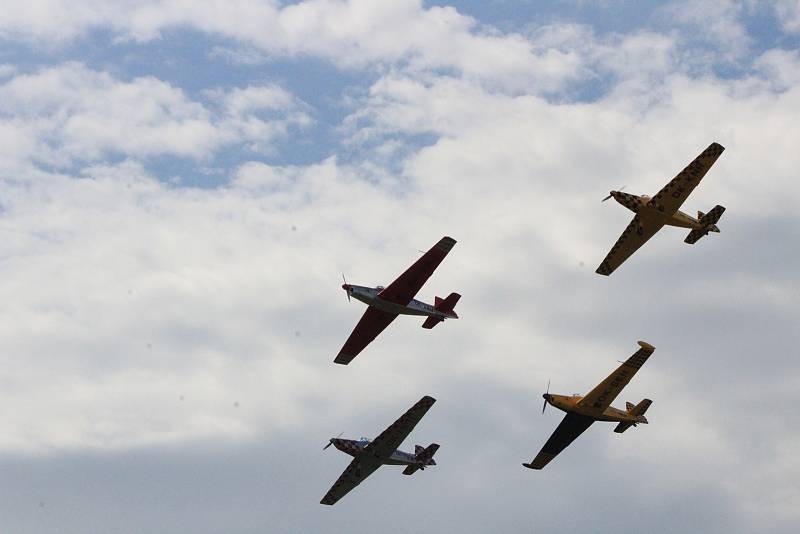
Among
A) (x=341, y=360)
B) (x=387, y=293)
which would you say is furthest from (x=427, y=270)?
(x=341, y=360)

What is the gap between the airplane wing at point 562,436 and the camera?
78188mm

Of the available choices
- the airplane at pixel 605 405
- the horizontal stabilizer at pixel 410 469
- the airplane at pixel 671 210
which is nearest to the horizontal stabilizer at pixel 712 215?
the airplane at pixel 671 210

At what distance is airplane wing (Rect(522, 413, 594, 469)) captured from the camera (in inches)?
3078

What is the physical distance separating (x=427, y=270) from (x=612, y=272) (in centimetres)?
1783

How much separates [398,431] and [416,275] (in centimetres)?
1428

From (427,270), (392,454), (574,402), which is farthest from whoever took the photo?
(392,454)

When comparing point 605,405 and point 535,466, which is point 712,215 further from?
point 535,466

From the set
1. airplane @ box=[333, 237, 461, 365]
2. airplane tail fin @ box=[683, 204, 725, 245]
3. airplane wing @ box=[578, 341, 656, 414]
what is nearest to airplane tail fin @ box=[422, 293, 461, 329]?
airplane @ box=[333, 237, 461, 365]

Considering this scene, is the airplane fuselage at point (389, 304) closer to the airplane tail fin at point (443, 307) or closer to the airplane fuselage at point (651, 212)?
the airplane tail fin at point (443, 307)

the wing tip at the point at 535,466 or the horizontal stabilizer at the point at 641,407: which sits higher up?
the horizontal stabilizer at the point at 641,407

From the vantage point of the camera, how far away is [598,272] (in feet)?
264

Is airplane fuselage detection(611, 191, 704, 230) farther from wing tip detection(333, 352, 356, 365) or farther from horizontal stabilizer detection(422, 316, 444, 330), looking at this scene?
wing tip detection(333, 352, 356, 365)

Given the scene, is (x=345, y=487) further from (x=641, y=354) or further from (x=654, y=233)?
(x=654, y=233)

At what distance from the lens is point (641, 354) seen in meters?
74.8
